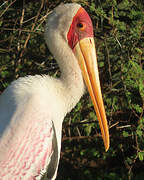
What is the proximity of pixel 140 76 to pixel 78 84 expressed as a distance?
75cm

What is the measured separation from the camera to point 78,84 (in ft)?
9.23

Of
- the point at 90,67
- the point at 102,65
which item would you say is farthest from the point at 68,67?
the point at 102,65

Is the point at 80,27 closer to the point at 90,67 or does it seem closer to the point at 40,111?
the point at 90,67

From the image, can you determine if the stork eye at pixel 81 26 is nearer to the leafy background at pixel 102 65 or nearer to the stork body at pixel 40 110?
the stork body at pixel 40 110

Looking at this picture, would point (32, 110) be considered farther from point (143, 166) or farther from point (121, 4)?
point (143, 166)

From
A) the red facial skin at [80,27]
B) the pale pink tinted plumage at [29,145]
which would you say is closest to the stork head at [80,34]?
the red facial skin at [80,27]

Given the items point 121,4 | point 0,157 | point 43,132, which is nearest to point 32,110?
point 43,132

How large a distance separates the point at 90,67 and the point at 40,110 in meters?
0.56

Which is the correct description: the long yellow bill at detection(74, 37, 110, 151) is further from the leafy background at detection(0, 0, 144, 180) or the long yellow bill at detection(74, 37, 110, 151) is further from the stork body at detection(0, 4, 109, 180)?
the leafy background at detection(0, 0, 144, 180)

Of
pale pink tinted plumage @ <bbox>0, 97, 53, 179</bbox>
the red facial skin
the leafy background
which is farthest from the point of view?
the leafy background

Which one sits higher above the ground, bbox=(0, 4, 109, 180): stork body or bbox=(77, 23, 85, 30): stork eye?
bbox=(77, 23, 85, 30): stork eye

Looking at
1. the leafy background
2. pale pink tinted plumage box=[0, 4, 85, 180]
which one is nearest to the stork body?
pale pink tinted plumage box=[0, 4, 85, 180]

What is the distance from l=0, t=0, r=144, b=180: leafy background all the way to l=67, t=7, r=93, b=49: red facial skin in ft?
1.79

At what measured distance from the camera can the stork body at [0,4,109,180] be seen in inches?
91.8
